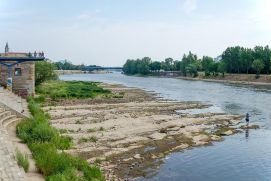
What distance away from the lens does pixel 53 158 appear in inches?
721

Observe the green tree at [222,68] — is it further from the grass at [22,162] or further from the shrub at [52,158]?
the grass at [22,162]

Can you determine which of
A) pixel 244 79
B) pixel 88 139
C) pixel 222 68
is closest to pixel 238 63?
pixel 222 68

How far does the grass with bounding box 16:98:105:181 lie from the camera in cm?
1695

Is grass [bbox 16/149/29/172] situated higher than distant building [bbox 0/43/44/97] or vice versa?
distant building [bbox 0/43/44/97]

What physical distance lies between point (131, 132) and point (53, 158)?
12.7m

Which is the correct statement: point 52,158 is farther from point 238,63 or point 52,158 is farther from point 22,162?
point 238,63

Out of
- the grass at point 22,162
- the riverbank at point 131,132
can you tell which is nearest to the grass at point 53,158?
the grass at point 22,162

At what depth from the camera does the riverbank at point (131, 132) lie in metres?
22.4

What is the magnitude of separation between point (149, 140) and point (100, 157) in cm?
632

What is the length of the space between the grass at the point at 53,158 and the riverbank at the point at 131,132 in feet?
4.42

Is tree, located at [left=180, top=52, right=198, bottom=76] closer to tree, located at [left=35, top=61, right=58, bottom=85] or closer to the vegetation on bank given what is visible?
tree, located at [left=35, top=61, right=58, bottom=85]

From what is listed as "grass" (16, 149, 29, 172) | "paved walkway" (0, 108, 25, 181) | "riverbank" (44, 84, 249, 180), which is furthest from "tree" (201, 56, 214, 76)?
"grass" (16, 149, 29, 172)

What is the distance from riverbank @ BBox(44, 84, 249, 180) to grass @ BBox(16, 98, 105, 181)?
135 centimetres

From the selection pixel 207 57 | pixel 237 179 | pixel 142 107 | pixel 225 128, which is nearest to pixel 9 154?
pixel 237 179
